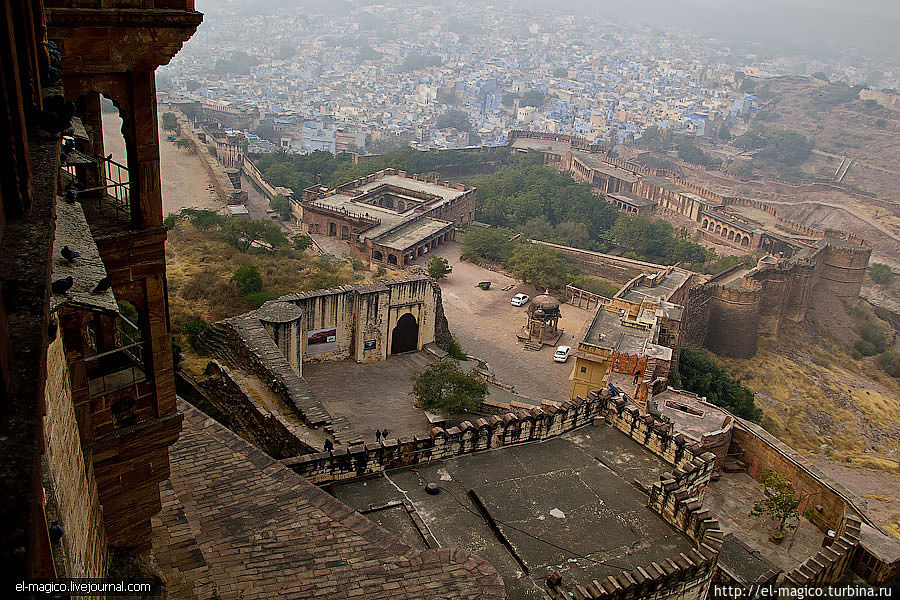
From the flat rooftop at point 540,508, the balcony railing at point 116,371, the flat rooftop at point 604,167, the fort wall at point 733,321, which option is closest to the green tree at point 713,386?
the fort wall at point 733,321

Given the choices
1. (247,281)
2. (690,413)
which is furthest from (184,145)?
(690,413)

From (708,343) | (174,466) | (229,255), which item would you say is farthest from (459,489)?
(708,343)

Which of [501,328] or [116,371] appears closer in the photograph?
[116,371]

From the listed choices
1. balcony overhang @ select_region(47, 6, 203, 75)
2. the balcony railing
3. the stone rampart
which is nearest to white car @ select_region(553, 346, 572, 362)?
the stone rampart

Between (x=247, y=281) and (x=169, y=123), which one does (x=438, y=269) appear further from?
(x=169, y=123)

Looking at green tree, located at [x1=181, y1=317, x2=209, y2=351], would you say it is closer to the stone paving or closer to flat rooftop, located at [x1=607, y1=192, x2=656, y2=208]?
the stone paving

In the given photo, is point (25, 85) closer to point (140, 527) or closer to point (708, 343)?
point (140, 527)

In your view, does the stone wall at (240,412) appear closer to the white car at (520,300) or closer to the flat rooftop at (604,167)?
the white car at (520,300)
